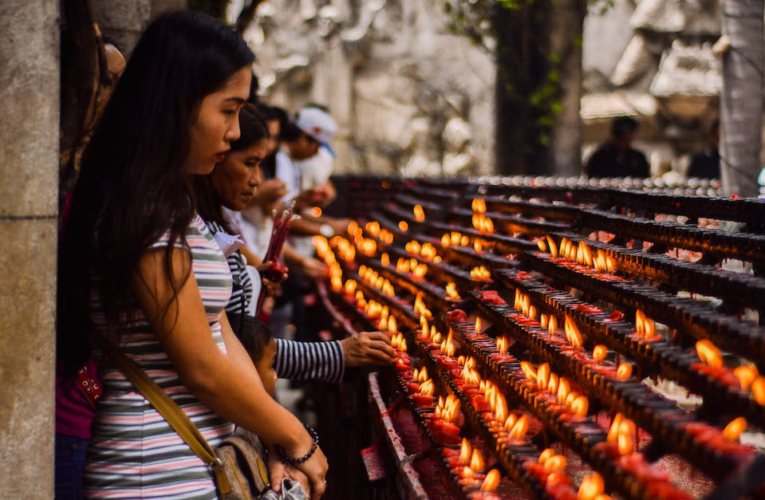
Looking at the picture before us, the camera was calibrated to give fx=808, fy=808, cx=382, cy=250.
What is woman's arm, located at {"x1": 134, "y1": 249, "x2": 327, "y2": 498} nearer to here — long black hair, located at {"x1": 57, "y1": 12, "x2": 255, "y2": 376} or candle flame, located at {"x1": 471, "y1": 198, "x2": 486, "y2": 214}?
long black hair, located at {"x1": 57, "y1": 12, "x2": 255, "y2": 376}

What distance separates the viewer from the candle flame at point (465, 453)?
2516mm

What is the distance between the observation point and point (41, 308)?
2.65 m

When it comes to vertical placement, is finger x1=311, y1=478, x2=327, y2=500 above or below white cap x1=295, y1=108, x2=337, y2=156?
below

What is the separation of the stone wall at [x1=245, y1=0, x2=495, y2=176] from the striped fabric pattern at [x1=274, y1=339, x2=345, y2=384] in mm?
24033

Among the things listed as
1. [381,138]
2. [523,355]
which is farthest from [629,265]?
[381,138]

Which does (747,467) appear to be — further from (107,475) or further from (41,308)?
(41,308)

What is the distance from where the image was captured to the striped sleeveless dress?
1975mm

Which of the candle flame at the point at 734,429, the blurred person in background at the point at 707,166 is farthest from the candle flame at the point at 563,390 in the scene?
the blurred person in background at the point at 707,166

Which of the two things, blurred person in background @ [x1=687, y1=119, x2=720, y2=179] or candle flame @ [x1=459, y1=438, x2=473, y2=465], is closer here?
candle flame @ [x1=459, y1=438, x2=473, y2=465]

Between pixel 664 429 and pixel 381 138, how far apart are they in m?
Answer: 26.5

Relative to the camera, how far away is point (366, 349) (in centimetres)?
321

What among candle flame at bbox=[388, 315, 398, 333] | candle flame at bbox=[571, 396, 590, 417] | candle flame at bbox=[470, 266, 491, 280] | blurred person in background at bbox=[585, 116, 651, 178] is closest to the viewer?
candle flame at bbox=[571, 396, 590, 417]

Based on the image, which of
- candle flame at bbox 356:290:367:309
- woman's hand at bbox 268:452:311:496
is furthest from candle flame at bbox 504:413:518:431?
candle flame at bbox 356:290:367:309

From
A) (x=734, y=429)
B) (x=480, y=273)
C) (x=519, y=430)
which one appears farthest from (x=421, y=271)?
(x=734, y=429)
